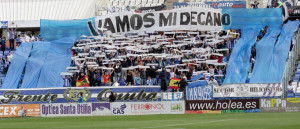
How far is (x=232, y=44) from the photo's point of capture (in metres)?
45.5

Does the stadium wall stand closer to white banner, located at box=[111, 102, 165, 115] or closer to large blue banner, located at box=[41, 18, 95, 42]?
white banner, located at box=[111, 102, 165, 115]

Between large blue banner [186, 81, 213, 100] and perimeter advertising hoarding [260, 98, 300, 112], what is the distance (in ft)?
11.4

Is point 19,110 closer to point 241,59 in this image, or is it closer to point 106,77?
point 106,77

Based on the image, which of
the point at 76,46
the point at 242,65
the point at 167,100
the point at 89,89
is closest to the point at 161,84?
the point at 167,100

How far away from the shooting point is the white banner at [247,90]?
122 feet

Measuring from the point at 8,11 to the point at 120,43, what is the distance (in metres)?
18.2

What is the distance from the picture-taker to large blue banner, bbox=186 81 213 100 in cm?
3709

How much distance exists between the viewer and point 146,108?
36.7m

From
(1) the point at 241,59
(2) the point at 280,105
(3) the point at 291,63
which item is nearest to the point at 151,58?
(1) the point at 241,59

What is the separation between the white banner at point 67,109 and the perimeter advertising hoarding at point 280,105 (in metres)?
10.3

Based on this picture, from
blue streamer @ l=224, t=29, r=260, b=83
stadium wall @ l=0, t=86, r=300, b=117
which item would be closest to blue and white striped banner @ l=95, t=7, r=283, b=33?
blue streamer @ l=224, t=29, r=260, b=83

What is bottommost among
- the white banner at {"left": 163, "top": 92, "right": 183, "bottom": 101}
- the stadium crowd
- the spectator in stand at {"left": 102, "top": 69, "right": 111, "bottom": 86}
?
the white banner at {"left": 163, "top": 92, "right": 183, "bottom": 101}

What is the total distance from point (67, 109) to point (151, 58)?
8.31m

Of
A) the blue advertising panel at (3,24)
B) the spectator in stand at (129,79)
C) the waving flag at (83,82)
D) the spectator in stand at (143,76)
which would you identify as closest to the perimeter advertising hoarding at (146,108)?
the spectator in stand at (129,79)
